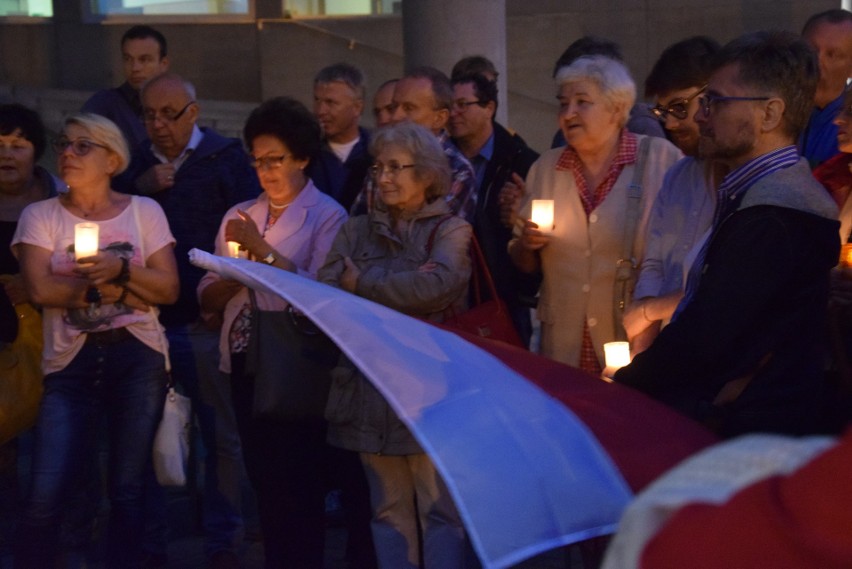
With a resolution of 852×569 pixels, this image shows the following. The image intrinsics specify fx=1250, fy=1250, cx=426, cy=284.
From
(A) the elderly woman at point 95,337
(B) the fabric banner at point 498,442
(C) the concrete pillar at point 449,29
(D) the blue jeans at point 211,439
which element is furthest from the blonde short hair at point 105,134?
(C) the concrete pillar at point 449,29

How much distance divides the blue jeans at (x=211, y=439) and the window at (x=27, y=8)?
980 centimetres

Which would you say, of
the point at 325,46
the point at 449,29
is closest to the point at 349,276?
the point at 449,29

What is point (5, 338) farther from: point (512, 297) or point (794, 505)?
point (794, 505)

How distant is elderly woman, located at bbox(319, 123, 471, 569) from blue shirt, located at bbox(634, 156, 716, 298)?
79cm

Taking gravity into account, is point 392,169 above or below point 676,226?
above

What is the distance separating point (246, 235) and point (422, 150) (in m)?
0.86

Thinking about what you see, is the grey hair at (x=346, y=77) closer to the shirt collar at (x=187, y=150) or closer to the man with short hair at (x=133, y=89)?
the shirt collar at (x=187, y=150)

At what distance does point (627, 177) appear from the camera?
4.90 metres

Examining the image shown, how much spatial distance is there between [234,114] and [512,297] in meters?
9.38

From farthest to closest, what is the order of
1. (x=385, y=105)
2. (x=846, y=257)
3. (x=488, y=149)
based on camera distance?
(x=488, y=149), (x=385, y=105), (x=846, y=257)

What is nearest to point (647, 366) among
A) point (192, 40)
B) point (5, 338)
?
point (5, 338)

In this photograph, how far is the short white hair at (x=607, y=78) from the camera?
490cm

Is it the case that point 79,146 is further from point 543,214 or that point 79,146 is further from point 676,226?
point 676,226

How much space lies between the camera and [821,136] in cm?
550
